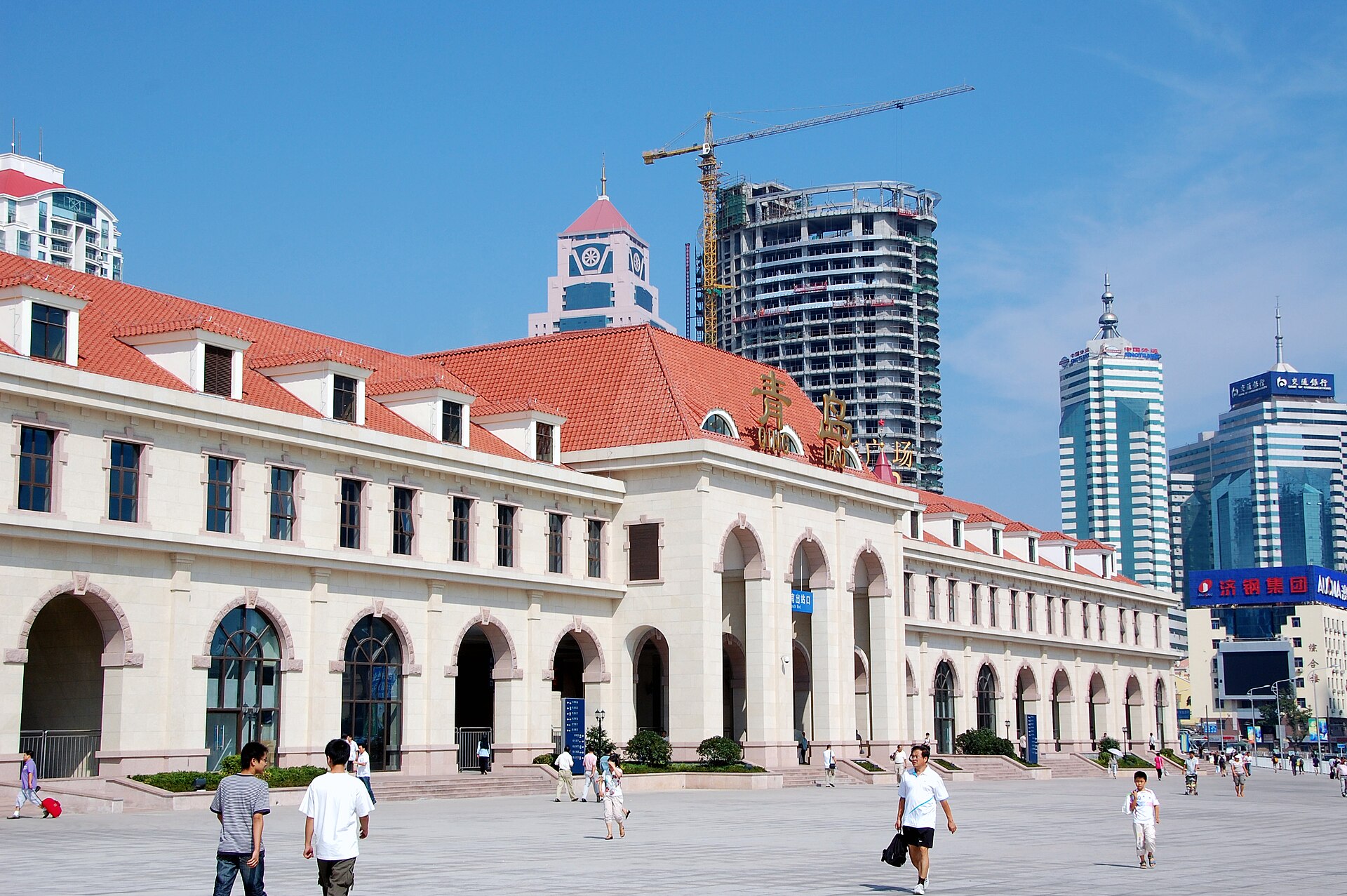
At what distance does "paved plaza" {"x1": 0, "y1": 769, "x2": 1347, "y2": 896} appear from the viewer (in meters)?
21.5

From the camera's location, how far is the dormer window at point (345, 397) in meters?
47.4

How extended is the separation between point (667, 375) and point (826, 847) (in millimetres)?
32225

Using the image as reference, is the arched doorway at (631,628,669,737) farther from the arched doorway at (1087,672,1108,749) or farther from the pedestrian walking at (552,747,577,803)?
the arched doorway at (1087,672,1108,749)

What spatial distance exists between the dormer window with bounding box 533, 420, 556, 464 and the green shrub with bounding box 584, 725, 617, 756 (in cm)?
938

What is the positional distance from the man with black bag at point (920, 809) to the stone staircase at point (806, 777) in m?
34.7

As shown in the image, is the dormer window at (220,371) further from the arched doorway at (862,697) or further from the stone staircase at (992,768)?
the stone staircase at (992,768)

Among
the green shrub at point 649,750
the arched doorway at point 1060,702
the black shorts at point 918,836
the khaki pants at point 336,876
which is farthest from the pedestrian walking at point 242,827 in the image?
the arched doorway at point 1060,702

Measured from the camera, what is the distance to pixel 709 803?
1700 inches

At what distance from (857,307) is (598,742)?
14413 centimetres

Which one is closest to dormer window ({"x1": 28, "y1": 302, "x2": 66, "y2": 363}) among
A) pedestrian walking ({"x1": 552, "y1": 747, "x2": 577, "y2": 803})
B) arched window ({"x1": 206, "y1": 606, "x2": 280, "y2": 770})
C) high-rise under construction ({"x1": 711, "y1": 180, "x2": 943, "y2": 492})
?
arched window ({"x1": 206, "y1": 606, "x2": 280, "y2": 770})

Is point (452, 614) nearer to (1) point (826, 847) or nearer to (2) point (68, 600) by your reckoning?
(2) point (68, 600)

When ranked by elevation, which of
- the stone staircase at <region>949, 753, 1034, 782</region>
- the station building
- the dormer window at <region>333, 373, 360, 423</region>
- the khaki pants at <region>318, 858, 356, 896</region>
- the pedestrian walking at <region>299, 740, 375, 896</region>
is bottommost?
the stone staircase at <region>949, 753, 1034, 782</region>

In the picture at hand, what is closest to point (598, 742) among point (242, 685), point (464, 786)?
point (464, 786)

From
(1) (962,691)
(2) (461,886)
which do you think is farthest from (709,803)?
(1) (962,691)
